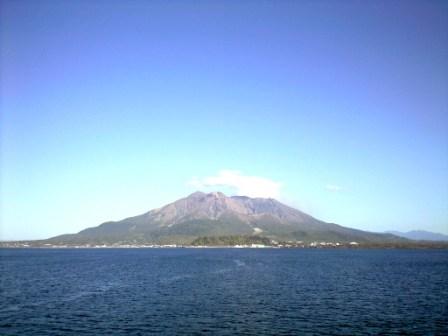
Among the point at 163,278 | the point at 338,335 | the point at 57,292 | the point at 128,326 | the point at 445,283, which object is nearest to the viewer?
the point at 338,335

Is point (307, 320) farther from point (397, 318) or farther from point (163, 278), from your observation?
point (163, 278)

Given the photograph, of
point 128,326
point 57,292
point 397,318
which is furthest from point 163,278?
point 397,318

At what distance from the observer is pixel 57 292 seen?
78.8m

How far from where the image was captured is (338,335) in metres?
46.2

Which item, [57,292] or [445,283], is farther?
[445,283]

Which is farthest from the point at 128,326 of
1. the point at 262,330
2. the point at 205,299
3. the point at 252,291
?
the point at 252,291

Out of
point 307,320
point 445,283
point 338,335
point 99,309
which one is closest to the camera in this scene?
point 338,335

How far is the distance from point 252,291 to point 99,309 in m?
30.2

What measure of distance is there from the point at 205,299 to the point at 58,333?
28.4 meters

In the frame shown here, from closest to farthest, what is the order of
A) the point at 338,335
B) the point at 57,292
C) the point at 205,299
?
1. the point at 338,335
2. the point at 205,299
3. the point at 57,292

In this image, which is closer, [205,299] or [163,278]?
[205,299]

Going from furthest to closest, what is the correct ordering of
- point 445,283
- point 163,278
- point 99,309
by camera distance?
point 163,278
point 445,283
point 99,309

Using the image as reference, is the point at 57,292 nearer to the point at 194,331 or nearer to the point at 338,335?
the point at 194,331

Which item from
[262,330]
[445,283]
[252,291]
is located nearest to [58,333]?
[262,330]
